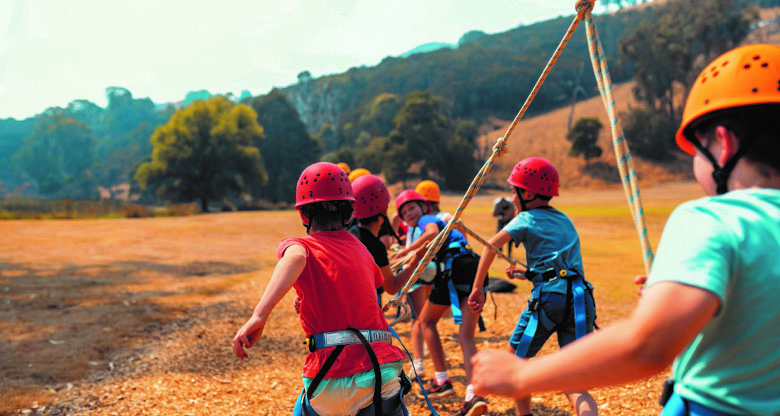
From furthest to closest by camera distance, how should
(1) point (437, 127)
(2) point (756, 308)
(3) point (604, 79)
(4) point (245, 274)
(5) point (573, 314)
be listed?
(1) point (437, 127), (4) point (245, 274), (5) point (573, 314), (3) point (604, 79), (2) point (756, 308)

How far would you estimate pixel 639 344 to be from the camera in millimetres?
1187

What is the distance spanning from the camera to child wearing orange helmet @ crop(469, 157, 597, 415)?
383 cm

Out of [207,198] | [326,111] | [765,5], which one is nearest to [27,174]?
[326,111]

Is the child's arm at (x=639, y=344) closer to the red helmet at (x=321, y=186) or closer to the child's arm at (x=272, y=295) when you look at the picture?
the child's arm at (x=272, y=295)

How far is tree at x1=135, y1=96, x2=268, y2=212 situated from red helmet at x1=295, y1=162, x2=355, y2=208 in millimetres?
48714

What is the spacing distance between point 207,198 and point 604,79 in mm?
50956

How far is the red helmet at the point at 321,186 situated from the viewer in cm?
289

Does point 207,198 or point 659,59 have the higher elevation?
point 659,59

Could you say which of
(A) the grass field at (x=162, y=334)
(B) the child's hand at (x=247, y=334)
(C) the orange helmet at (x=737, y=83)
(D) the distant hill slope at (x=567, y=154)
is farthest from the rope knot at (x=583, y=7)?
(D) the distant hill slope at (x=567, y=154)

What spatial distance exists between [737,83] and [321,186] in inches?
79.4

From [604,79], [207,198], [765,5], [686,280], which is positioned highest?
[765,5]

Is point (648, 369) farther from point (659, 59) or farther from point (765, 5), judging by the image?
point (765, 5)

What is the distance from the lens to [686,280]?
1.20 m

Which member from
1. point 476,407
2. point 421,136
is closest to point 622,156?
point 476,407
